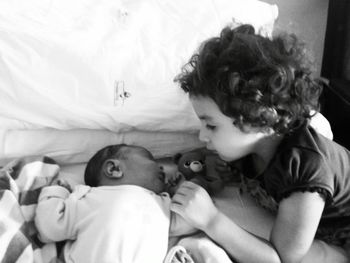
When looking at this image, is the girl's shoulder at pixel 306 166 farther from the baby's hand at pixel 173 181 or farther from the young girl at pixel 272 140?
the baby's hand at pixel 173 181

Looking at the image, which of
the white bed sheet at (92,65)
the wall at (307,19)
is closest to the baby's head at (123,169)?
the white bed sheet at (92,65)

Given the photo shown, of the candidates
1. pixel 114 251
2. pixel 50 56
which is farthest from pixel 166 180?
pixel 50 56

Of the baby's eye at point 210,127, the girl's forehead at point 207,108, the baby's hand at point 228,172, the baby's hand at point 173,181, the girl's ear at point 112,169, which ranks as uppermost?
the girl's forehead at point 207,108

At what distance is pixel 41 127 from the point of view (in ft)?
3.80

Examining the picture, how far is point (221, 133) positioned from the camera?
36.6 inches

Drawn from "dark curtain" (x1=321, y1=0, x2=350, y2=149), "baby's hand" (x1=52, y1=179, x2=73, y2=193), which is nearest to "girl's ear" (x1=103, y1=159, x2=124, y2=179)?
"baby's hand" (x1=52, y1=179, x2=73, y2=193)

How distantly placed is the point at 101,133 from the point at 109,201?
1.10 ft

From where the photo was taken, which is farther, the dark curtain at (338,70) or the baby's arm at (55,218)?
the dark curtain at (338,70)

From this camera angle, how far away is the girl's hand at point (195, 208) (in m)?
0.91

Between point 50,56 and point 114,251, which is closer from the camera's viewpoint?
point 114,251

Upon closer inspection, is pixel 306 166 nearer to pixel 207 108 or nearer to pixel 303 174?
pixel 303 174

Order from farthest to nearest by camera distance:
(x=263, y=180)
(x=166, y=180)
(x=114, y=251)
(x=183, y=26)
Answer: (x=183, y=26)
(x=166, y=180)
(x=263, y=180)
(x=114, y=251)

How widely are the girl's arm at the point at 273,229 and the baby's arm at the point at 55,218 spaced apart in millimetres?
237

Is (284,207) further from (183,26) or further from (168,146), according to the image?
(183,26)
